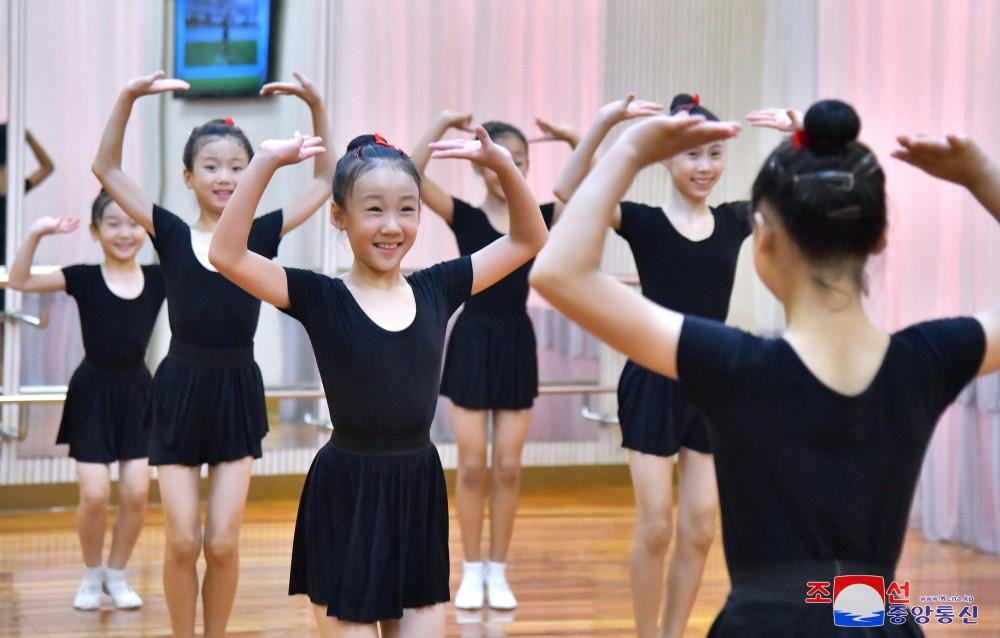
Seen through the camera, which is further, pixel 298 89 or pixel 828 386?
pixel 298 89

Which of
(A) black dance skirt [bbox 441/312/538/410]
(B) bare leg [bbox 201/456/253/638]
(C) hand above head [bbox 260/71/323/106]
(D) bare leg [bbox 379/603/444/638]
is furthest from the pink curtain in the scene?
(D) bare leg [bbox 379/603/444/638]

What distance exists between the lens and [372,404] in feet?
8.82

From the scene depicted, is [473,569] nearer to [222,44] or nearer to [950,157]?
[222,44]

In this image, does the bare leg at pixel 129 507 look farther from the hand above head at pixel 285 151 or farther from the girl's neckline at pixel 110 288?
the hand above head at pixel 285 151

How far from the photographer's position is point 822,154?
66.2 inches

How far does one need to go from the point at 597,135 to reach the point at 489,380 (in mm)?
1339

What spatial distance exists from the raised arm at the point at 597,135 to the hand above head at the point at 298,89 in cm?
70

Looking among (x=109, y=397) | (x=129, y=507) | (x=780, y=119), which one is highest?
(x=780, y=119)

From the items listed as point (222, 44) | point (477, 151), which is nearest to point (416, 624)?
point (477, 151)

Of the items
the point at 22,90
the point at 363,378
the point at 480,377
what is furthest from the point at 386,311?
the point at 22,90

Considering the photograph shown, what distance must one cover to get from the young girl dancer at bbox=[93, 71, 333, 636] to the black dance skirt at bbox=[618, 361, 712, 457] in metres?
1.04

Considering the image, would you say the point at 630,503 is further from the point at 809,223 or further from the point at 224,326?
the point at 809,223

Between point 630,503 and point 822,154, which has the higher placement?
point 822,154

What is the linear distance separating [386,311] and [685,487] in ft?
4.15
